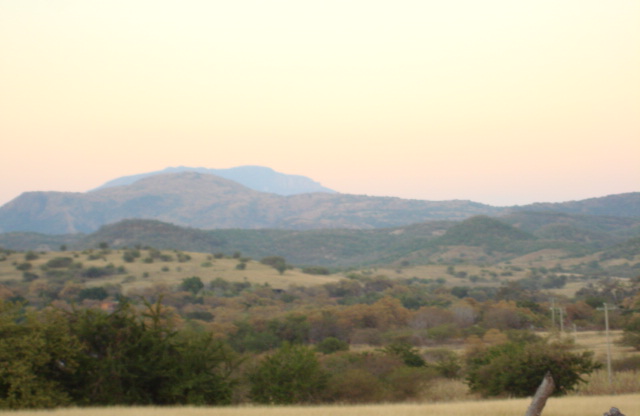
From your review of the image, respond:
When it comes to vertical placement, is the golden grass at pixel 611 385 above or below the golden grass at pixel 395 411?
below

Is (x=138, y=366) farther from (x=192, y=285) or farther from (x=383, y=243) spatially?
(x=383, y=243)

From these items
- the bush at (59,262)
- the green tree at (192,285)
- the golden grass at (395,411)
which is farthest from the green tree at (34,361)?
the bush at (59,262)

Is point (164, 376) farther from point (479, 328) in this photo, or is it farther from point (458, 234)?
point (458, 234)

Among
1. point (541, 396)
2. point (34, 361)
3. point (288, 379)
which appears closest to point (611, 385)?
point (288, 379)

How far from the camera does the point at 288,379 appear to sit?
23.3m

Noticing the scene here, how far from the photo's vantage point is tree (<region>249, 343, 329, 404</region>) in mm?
22969

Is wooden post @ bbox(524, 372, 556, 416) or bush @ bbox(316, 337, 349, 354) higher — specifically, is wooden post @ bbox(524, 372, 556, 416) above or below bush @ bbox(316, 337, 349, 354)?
above

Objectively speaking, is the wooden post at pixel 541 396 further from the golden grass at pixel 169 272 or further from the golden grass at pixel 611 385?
the golden grass at pixel 169 272

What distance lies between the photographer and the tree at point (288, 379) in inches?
904

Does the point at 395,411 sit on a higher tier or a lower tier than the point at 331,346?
higher

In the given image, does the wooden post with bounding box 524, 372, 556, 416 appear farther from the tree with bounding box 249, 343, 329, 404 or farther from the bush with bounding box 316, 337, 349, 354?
the bush with bounding box 316, 337, 349, 354

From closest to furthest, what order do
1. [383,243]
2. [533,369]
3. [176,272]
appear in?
[533,369]
[176,272]
[383,243]

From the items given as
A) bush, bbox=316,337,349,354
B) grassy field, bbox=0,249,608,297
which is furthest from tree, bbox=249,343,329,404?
grassy field, bbox=0,249,608,297

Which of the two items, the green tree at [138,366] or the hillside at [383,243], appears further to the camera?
the hillside at [383,243]
